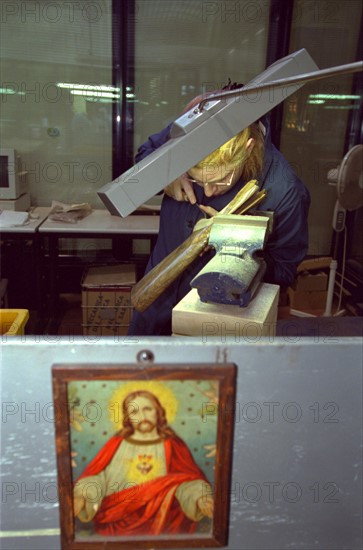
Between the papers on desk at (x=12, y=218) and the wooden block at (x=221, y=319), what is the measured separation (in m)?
2.61

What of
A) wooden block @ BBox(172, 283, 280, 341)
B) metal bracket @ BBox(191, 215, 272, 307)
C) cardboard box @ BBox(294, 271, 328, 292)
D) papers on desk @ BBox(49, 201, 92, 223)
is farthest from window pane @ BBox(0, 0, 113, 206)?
wooden block @ BBox(172, 283, 280, 341)

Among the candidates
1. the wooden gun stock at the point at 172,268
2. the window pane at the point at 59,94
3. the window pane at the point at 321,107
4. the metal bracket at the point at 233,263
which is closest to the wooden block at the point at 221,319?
the metal bracket at the point at 233,263

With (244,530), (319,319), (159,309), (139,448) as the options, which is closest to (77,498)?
(139,448)

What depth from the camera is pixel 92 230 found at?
3.50 meters

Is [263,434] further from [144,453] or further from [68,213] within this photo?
[68,213]

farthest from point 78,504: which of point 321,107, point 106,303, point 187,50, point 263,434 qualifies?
point 321,107

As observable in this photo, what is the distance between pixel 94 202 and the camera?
4.40m

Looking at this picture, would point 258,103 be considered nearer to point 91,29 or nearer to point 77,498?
point 77,498

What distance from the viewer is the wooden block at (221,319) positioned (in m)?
1.05

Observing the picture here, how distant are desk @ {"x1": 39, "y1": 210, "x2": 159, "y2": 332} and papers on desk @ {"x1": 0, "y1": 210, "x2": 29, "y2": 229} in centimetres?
14

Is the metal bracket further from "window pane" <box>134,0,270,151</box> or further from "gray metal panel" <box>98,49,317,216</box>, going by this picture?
"window pane" <box>134,0,270,151</box>

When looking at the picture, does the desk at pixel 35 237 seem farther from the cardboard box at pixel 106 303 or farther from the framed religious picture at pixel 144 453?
the framed religious picture at pixel 144 453

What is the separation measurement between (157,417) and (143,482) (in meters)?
0.13

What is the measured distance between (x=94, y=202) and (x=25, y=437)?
3.78 metres
